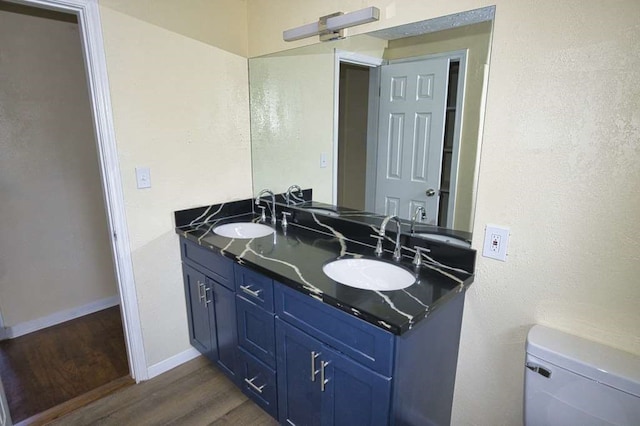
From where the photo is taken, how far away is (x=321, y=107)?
2.10 metres

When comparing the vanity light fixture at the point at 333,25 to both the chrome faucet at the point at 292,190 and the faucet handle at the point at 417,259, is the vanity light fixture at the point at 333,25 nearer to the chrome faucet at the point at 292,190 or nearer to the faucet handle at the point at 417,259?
the chrome faucet at the point at 292,190

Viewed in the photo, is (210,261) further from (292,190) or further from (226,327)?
(292,190)

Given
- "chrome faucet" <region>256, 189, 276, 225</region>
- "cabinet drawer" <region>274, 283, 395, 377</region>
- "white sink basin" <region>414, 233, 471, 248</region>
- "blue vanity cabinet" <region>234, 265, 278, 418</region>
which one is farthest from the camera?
"chrome faucet" <region>256, 189, 276, 225</region>

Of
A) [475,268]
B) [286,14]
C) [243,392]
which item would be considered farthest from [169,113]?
[475,268]

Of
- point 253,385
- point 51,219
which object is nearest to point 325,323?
point 253,385

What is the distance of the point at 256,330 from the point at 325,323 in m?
0.49

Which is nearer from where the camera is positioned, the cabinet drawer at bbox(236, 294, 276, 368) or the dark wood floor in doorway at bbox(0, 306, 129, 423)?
the cabinet drawer at bbox(236, 294, 276, 368)

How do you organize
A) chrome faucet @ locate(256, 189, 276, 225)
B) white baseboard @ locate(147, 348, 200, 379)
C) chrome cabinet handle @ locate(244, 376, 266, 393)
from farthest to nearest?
chrome faucet @ locate(256, 189, 276, 225) < white baseboard @ locate(147, 348, 200, 379) < chrome cabinet handle @ locate(244, 376, 266, 393)

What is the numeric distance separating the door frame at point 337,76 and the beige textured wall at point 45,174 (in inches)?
74.0

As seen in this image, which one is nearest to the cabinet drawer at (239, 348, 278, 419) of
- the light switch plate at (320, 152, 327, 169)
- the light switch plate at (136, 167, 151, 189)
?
the light switch plate at (136, 167, 151, 189)

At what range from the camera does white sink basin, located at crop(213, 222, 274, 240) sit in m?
2.12

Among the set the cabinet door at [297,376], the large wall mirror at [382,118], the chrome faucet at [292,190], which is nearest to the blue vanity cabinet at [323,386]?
the cabinet door at [297,376]

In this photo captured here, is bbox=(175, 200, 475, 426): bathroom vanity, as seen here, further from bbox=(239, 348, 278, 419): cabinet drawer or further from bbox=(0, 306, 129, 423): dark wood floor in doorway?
bbox=(0, 306, 129, 423): dark wood floor in doorway

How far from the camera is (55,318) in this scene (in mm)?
2637
